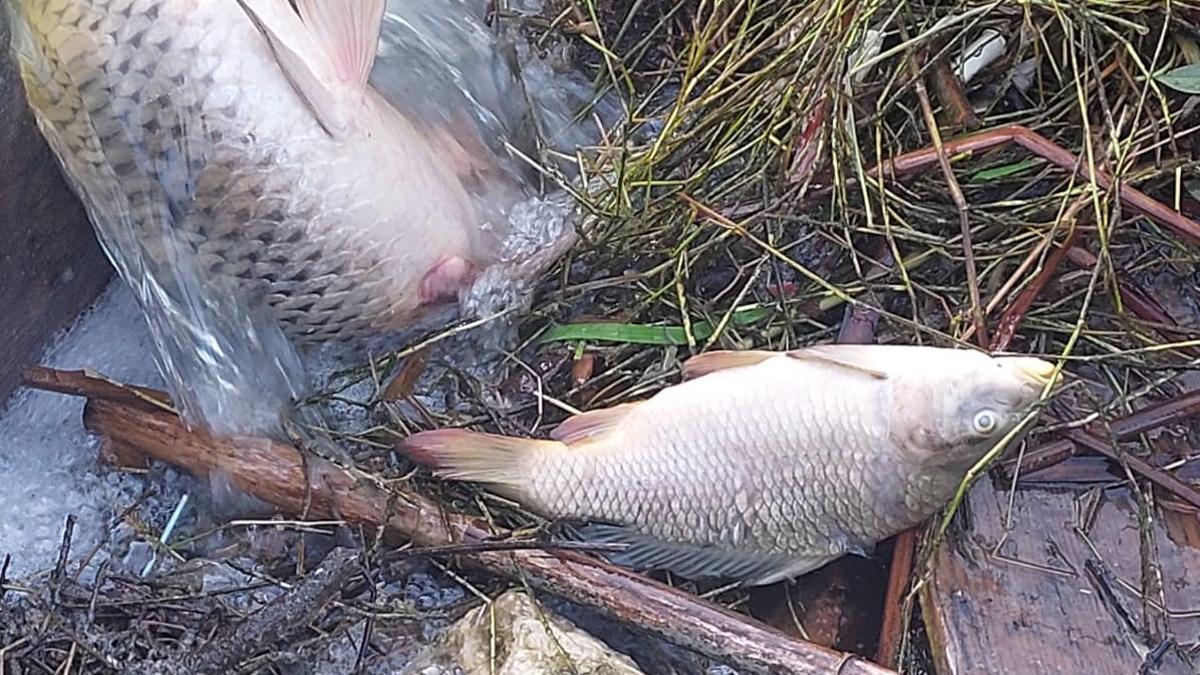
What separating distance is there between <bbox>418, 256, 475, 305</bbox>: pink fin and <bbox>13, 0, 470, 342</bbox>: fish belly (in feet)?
0.14

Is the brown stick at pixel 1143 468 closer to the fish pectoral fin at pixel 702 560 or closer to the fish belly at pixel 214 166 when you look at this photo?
the fish pectoral fin at pixel 702 560

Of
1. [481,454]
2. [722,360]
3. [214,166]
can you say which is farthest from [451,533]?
[214,166]

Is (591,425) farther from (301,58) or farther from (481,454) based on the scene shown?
(301,58)

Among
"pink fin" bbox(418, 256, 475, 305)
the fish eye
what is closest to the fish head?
the fish eye

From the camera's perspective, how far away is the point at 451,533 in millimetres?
2127

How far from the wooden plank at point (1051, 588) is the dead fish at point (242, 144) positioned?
0.97 m

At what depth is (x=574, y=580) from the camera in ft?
6.74

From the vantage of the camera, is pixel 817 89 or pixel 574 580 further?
pixel 817 89

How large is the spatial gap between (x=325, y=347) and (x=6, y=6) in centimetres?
72

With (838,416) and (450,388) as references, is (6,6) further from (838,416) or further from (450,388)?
(838,416)

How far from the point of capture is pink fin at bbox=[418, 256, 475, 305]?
2293 mm

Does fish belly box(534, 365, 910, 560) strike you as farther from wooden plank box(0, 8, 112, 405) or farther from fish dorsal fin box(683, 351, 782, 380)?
wooden plank box(0, 8, 112, 405)

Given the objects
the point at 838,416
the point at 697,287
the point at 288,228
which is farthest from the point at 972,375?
the point at 288,228

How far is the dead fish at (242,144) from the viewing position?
1994mm
